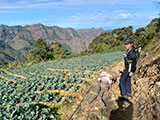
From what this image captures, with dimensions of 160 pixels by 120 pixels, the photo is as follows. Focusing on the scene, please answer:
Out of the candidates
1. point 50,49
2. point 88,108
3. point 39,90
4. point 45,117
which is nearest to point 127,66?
point 88,108

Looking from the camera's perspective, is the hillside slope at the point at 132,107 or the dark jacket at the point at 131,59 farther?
the dark jacket at the point at 131,59

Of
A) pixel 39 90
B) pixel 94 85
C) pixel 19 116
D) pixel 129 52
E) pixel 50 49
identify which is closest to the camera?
pixel 19 116

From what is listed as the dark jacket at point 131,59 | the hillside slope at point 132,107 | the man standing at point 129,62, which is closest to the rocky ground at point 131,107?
the hillside slope at point 132,107

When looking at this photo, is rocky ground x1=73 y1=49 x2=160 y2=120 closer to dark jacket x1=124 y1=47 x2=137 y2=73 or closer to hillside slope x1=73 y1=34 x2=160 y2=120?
hillside slope x1=73 y1=34 x2=160 y2=120

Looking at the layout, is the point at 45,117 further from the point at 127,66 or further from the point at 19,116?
the point at 127,66

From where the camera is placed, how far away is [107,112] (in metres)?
5.93

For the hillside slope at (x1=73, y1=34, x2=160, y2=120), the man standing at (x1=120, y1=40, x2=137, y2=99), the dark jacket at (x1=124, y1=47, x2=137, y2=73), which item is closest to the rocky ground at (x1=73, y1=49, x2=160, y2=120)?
the hillside slope at (x1=73, y1=34, x2=160, y2=120)

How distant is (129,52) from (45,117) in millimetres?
4557

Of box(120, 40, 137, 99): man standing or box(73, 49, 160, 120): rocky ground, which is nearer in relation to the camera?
box(73, 49, 160, 120): rocky ground

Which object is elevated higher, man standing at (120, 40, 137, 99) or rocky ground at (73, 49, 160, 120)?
man standing at (120, 40, 137, 99)

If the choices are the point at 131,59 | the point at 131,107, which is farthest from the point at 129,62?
the point at 131,107

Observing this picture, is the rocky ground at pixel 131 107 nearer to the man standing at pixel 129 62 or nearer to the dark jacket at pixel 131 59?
the man standing at pixel 129 62

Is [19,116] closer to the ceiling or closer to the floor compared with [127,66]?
closer to the floor

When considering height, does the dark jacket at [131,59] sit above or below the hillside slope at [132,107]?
above
